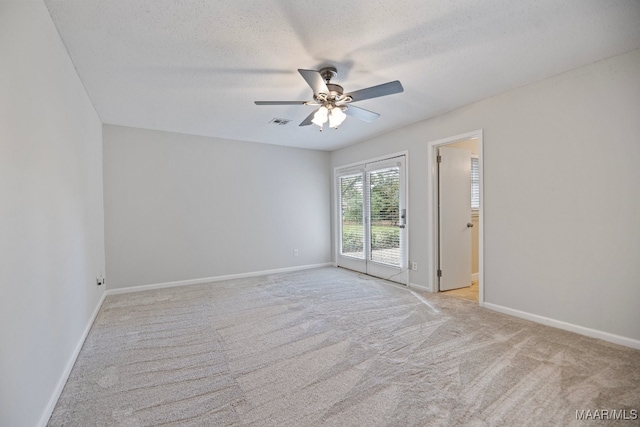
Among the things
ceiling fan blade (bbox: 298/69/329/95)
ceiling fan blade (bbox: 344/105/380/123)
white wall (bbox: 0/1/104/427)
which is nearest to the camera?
white wall (bbox: 0/1/104/427)

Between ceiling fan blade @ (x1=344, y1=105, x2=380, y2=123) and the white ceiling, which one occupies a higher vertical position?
the white ceiling

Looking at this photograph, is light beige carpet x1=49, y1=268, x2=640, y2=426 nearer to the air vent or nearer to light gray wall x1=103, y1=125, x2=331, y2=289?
light gray wall x1=103, y1=125, x2=331, y2=289

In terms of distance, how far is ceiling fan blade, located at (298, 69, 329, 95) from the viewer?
2270 mm

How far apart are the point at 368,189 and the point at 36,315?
4.52m

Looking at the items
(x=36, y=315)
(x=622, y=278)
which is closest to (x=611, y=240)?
(x=622, y=278)

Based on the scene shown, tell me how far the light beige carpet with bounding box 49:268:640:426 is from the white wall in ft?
1.24

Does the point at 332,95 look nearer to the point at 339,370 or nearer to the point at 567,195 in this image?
the point at 339,370

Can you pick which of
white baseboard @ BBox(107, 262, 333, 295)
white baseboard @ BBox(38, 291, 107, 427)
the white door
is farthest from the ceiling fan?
white baseboard @ BBox(107, 262, 333, 295)

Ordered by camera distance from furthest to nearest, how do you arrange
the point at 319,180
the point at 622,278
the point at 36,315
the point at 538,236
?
the point at 319,180 < the point at 538,236 < the point at 622,278 < the point at 36,315

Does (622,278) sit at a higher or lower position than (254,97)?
lower

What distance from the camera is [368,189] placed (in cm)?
531

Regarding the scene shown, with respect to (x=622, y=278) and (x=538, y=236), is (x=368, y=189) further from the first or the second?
(x=622, y=278)

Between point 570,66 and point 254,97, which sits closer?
point 570,66

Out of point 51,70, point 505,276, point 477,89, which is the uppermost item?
point 477,89
